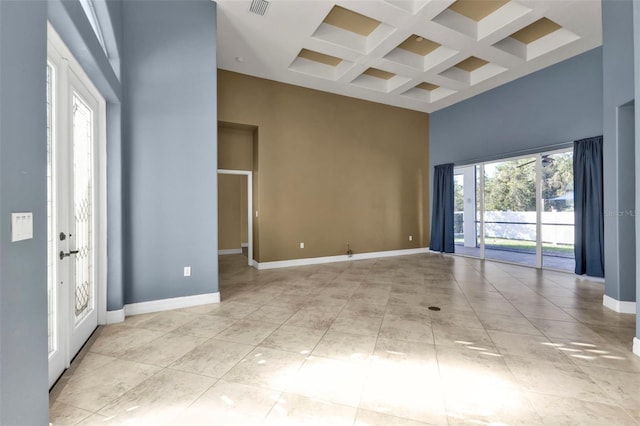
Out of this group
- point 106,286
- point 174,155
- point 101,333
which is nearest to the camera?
point 101,333

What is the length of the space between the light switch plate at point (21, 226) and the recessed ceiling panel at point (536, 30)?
6335 mm

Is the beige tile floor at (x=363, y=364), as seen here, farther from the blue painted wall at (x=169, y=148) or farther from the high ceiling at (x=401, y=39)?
the high ceiling at (x=401, y=39)

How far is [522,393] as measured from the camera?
1.83 metres

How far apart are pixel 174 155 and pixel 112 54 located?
1155 mm

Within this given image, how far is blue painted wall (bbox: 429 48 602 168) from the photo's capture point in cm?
480

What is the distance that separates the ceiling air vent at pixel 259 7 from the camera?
362cm

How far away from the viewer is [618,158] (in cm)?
331

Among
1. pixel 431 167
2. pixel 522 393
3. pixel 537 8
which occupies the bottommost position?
pixel 522 393

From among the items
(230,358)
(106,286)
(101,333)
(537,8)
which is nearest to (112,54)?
(106,286)

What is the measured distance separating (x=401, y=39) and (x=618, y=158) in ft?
10.8

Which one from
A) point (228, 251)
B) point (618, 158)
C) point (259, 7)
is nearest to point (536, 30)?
point (618, 158)

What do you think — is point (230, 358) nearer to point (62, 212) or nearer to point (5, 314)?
point (5, 314)

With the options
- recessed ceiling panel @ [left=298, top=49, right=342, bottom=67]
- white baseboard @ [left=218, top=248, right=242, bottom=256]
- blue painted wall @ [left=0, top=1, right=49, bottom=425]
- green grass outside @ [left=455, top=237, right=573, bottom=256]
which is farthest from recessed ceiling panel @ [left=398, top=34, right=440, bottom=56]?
white baseboard @ [left=218, top=248, right=242, bottom=256]

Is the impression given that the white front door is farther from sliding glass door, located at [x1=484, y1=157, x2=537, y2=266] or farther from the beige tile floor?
sliding glass door, located at [x1=484, y1=157, x2=537, y2=266]
